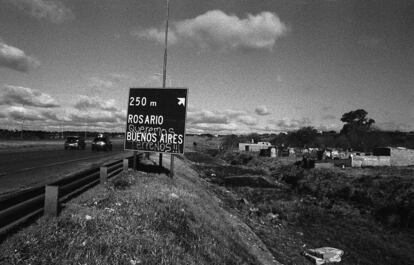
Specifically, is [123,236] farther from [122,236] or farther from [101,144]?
[101,144]

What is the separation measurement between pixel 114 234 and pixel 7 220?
79.2 inches

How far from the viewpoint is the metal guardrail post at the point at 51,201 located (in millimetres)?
6395

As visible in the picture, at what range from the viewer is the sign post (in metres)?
13.8

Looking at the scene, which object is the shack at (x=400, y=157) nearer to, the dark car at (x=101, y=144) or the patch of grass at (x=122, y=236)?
the dark car at (x=101, y=144)

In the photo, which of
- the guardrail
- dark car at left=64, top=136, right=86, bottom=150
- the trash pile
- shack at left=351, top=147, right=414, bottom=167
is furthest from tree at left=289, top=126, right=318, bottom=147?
the guardrail

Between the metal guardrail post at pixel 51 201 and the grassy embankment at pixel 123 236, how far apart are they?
23cm

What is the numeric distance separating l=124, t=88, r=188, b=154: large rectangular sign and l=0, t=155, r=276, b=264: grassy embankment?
4483 mm

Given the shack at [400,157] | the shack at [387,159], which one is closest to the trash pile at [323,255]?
the shack at [387,159]

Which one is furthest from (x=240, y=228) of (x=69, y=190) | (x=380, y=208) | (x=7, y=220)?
(x=380, y=208)

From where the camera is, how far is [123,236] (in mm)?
5805

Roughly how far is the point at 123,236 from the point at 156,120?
8811mm

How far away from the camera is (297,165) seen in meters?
43.6

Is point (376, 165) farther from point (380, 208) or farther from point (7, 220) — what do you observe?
point (7, 220)

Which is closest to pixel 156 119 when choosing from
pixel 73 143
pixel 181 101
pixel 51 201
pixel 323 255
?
pixel 181 101
